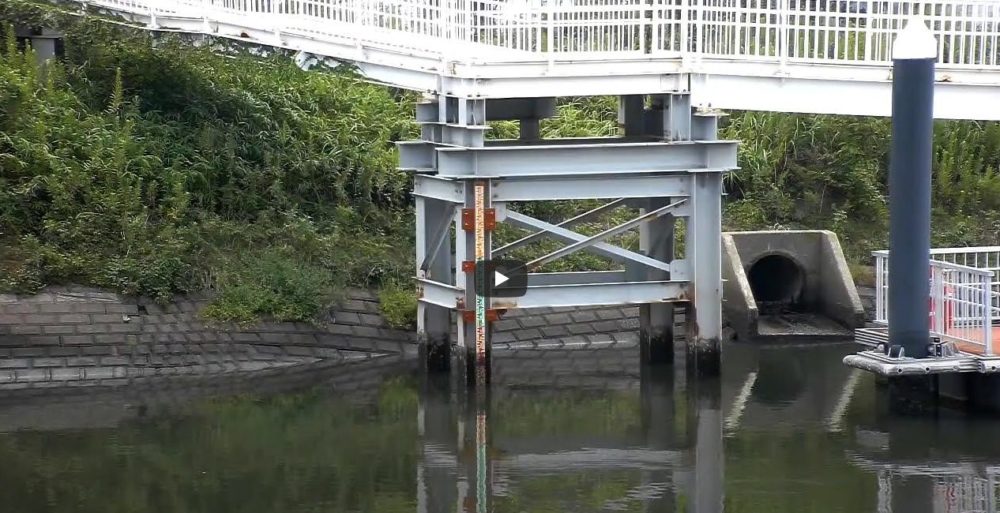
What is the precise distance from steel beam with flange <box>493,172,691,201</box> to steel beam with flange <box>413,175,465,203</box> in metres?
0.39

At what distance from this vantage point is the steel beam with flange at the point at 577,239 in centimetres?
1784

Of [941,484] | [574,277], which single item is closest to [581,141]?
[574,277]

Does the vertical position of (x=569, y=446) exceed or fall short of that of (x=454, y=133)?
it falls short

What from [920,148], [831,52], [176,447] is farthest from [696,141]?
[176,447]

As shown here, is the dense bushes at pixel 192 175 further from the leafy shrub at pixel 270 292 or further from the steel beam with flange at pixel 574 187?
the steel beam with flange at pixel 574 187

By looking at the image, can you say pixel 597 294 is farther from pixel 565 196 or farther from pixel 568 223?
pixel 568 223

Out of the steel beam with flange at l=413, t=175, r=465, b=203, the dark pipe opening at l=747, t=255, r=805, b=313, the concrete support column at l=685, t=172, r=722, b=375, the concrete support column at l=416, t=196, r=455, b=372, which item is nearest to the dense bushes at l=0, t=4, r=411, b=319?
the concrete support column at l=416, t=196, r=455, b=372

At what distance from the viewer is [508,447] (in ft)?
52.7

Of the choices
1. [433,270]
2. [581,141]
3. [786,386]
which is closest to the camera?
[786,386]

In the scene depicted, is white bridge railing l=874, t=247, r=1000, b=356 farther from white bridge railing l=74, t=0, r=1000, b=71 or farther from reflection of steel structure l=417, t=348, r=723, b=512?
white bridge railing l=74, t=0, r=1000, b=71

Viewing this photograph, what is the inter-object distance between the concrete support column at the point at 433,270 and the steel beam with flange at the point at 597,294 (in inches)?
54.7

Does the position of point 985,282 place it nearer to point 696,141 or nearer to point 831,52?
point 696,141

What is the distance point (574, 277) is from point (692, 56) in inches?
115

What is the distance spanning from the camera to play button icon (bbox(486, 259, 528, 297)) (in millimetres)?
17688
